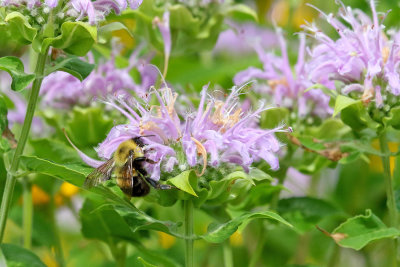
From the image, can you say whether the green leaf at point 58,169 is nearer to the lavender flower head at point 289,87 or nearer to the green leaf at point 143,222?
the green leaf at point 143,222

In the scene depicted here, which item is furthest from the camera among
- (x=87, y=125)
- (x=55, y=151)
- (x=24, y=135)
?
(x=87, y=125)

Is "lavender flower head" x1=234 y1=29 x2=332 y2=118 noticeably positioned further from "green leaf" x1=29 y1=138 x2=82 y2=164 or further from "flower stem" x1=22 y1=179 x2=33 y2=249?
"flower stem" x1=22 y1=179 x2=33 y2=249

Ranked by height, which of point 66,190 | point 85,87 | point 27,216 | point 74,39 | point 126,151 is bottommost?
point 66,190

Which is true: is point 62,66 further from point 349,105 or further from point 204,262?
point 204,262

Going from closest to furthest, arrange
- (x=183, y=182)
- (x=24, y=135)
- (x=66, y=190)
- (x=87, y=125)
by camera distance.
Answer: (x=183, y=182), (x=24, y=135), (x=87, y=125), (x=66, y=190)

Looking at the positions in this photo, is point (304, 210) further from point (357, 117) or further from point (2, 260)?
point (2, 260)

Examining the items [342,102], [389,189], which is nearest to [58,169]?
[342,102]

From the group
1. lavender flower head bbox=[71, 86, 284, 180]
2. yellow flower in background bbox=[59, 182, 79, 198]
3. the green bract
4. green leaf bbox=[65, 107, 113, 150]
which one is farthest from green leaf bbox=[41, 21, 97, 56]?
yellow flower in background bbox=[59, 182, 79, 198]
